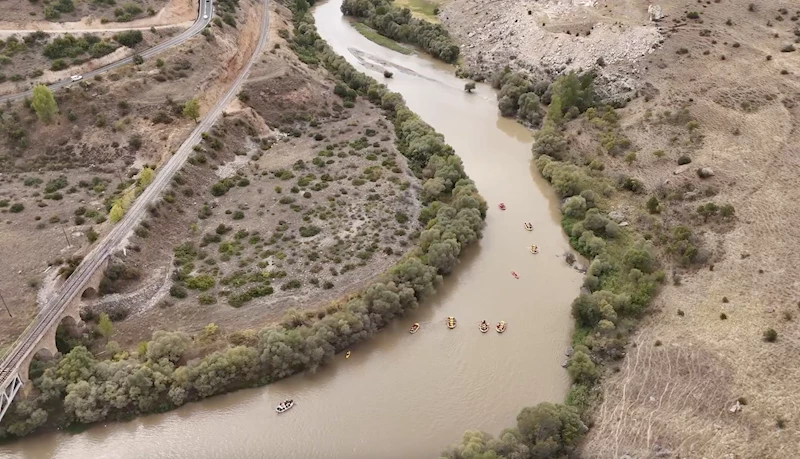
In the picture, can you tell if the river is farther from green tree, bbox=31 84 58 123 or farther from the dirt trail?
the dirt trail

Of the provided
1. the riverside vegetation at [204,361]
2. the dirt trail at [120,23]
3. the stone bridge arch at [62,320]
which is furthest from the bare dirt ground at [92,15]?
the riverside vegetation at [204,361]

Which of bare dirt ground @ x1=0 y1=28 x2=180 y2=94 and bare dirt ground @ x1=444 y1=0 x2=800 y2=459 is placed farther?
bare dirt ground @ x1=0 y1=28 x2=180 y2=94

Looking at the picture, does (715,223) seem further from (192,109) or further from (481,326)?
(192,109)

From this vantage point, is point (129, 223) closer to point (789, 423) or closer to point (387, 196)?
point (387, 196)

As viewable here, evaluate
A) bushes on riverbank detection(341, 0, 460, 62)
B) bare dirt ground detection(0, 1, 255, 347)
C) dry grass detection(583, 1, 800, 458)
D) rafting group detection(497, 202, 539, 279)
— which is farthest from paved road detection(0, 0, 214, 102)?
dry grass detection(583, 1, 800, 458)

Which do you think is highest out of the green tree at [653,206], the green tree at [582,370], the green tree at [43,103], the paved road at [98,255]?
the green tree at [653,206]

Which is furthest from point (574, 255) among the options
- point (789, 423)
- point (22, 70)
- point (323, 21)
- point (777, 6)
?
point (323, 21)

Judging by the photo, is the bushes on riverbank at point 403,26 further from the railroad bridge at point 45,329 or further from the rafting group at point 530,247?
the railroad bridge at point 45,329
